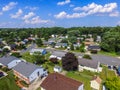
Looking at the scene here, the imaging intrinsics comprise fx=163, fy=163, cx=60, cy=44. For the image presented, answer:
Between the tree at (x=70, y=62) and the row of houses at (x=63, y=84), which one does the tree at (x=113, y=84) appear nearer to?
the row of houses at (x=63, y=84)

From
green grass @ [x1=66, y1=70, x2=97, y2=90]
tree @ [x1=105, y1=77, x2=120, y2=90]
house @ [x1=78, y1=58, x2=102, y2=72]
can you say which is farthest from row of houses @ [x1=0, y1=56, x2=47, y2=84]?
tree @ [x1=105, y1=77, x2=120, y2=90]

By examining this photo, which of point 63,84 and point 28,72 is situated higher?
point 63,84

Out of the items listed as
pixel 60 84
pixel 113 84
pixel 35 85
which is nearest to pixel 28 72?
Result: pixel 35 85

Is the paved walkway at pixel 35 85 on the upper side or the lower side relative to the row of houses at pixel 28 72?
lower

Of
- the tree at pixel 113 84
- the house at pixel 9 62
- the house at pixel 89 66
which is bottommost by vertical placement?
the house at pixel 89 66

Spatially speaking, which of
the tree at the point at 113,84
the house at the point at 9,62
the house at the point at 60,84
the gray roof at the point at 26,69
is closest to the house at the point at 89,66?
the gray roof at the point at 26,69

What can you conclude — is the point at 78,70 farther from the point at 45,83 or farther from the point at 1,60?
the point at 1,60

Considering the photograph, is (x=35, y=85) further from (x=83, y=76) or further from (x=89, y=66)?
(x=89, y=66)

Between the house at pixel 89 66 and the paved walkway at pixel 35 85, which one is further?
the house at pixel 89 66
